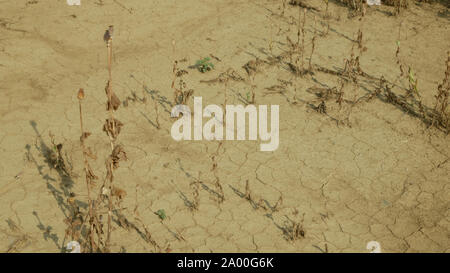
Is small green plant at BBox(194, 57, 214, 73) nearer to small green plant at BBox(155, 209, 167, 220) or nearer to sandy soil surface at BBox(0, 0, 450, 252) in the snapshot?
sandy soil surface at BBox(0, 0, 450, 252)

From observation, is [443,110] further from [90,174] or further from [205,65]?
[90,174]

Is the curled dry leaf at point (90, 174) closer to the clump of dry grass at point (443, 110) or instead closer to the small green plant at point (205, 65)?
the small green plant at point (205, 65)

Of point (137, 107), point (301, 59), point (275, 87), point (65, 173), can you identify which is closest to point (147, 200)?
point (65, 173)

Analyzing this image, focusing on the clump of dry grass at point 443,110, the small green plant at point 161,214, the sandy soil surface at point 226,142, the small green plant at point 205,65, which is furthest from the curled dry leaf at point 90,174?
the clump of dry grass at point 443,110

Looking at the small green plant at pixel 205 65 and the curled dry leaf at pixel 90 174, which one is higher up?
the small green plant at pixel 205 65

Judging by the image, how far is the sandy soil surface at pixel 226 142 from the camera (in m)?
4.05

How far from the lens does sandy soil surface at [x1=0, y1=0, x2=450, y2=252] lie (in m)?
4.05

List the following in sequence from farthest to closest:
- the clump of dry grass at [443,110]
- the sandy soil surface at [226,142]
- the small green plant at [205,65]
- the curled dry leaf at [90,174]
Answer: the small green plant at [205,65]
the clump of dry grass at [443,110]
the curled dry leaf at [90,174]
the sandy soil surface at [226,142]

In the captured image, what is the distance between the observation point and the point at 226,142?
4.95 m

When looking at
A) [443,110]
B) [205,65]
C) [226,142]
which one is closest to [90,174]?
[226,142]

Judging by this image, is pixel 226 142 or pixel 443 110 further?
pixel 443 110

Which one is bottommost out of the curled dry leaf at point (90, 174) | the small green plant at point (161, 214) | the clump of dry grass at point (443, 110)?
the small green plant at point (161, 214)

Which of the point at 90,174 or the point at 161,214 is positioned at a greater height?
the point at 90,174
